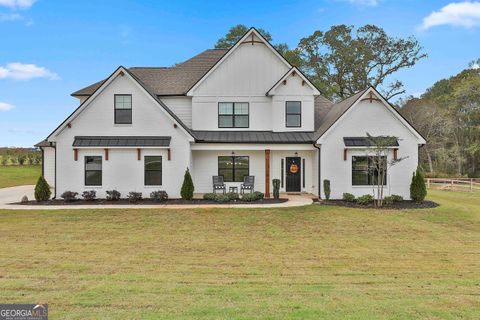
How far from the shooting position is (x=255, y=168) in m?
19.1

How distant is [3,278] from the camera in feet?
20.2

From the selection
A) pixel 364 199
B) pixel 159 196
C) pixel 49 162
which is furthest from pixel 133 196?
pixel 364 199

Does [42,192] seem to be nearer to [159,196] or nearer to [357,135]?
[159,196]

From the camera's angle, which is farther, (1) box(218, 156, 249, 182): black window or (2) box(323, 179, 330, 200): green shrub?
(1) box(218, 156, 249, 182): black window

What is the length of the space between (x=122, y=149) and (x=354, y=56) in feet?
102

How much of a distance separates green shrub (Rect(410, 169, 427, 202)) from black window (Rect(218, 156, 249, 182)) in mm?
9349

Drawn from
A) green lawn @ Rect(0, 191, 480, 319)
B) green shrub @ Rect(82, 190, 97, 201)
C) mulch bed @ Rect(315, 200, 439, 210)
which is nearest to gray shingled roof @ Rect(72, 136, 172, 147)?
green shrub @ Rect(82, 190, 97, 201)

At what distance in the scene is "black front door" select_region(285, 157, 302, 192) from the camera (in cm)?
1919

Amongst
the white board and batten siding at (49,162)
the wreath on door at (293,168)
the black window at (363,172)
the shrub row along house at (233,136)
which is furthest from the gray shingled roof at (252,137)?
the white board and batten siding at (49,162)

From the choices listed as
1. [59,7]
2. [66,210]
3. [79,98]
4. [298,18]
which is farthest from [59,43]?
[298,18]

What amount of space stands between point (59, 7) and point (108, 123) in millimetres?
11077

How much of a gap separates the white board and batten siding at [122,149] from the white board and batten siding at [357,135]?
7.90m

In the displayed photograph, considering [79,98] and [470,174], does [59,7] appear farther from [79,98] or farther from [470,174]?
[470,174]

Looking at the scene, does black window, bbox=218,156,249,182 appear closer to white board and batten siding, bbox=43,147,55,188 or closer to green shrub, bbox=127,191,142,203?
green shrub, bbox=127,191,142,203
